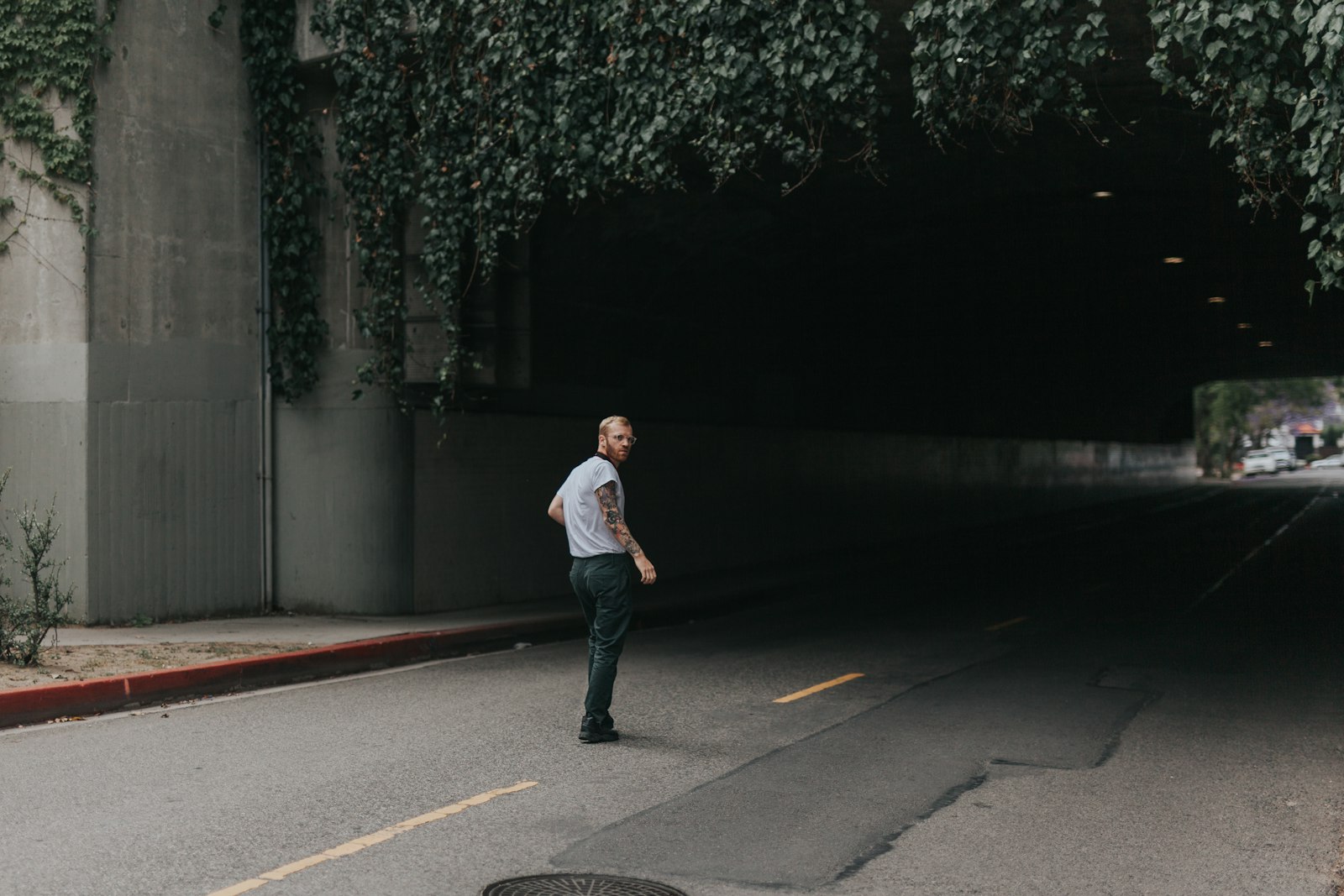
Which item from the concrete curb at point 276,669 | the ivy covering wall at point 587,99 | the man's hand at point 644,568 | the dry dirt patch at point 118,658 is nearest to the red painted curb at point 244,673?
the concrete curb at point 276,669

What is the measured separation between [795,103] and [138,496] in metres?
7.53

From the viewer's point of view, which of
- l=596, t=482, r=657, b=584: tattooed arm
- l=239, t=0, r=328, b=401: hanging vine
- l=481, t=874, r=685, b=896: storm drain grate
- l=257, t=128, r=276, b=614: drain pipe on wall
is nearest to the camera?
l=481, t=874, r=685, b=896: storm drain grate

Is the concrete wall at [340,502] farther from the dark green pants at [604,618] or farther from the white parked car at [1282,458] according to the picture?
the white parked car at [1282,458]

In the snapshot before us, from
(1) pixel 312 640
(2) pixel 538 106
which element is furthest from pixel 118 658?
(2) pixel 538 106

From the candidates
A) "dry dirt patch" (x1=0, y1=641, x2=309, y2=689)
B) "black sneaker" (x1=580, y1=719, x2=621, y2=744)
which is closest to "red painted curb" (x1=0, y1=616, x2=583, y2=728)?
"dry dirt patch" (x1=0, y1=641, x2=309, y2=689)

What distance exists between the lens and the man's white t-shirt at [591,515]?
8008 mm

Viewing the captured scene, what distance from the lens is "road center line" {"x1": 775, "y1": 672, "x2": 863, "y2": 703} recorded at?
32.0 ft

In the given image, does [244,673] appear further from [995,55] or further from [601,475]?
[995,55]

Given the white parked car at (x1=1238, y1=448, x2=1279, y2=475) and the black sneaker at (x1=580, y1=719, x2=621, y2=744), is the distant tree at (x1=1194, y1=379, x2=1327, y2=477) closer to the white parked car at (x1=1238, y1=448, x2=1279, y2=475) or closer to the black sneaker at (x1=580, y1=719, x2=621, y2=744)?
the white parked car at (x1=1238, y1=448, x2=1279, y2=475)

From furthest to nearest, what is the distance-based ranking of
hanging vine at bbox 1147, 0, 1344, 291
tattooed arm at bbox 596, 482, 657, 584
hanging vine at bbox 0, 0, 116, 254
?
hanging vine at bbox 0, 0, 116, 254
hanging vine at bbox 1147, 0, 1344, 291
tattooed arm at bbox 596, 482, 657, 584

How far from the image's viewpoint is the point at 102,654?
415 inches

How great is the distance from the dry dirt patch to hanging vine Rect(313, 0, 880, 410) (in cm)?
373

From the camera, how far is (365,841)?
19.1 feet

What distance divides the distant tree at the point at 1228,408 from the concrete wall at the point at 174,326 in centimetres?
7384
